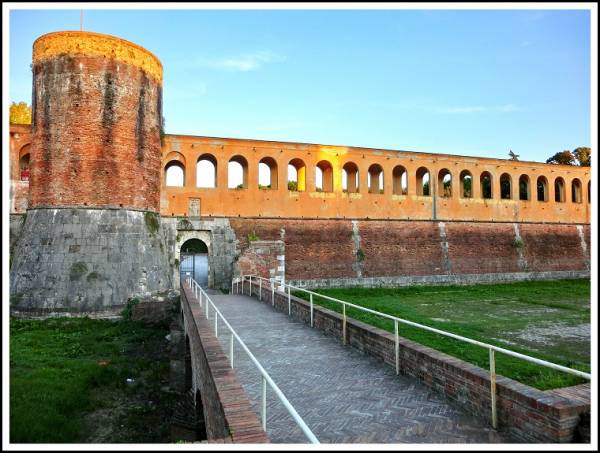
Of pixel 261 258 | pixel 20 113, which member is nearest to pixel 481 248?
pixel 261 258

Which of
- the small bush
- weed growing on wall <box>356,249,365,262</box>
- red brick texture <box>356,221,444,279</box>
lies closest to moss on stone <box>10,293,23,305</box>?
the small bush

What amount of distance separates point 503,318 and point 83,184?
15675 millimetres

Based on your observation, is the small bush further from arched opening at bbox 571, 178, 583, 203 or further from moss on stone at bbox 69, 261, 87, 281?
arched opening at bbox 571, 178, 583, 203

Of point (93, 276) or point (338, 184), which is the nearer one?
point (93, 276)

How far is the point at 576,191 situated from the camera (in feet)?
97.1

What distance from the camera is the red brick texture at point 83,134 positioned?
16.0 meters

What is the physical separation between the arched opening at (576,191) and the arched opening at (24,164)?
33035 millimetres

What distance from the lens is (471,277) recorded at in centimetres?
2348

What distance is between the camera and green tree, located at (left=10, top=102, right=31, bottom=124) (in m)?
31.8

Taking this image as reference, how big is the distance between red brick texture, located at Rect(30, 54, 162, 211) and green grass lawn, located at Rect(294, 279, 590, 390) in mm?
8884

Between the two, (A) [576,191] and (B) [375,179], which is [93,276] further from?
(A) [576,191]

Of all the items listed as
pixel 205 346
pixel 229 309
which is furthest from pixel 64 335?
pixel 205 346

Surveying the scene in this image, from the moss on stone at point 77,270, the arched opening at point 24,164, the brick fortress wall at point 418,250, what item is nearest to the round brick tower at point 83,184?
the moss on stone at point 77,270

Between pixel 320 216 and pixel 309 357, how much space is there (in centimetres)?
1437
